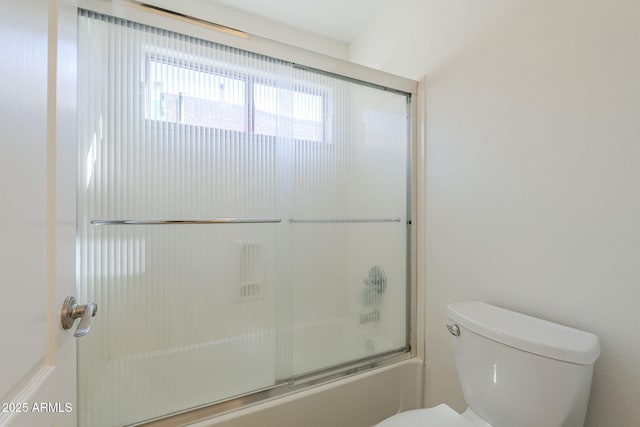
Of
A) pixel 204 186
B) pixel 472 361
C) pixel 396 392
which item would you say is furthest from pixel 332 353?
pixel 204 186

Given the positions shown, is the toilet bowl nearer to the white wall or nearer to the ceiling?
the white wall

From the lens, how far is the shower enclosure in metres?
0.99

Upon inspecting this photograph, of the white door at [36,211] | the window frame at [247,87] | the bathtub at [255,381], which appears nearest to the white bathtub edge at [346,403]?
the bathtub at [255,381]

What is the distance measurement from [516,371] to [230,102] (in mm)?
1417

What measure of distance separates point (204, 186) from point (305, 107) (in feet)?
1.98

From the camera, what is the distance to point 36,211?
457 mm

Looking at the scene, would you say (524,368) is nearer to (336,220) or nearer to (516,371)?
(516,371)

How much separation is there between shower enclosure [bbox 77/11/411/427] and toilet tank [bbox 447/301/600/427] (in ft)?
1.97

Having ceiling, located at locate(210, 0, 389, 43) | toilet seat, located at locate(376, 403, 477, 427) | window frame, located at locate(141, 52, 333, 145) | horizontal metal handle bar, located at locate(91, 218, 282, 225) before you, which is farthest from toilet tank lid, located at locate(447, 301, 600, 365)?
ceiling, located at locate(210, 0, 389, 43)

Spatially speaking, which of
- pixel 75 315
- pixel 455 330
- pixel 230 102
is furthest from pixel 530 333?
pixel 230 102

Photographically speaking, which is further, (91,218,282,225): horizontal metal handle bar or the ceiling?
the ceiling

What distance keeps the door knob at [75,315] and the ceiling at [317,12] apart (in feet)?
6.46

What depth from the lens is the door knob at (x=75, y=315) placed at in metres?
0.55

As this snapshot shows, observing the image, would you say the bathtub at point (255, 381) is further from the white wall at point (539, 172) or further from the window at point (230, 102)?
the window at point (230, 102)
